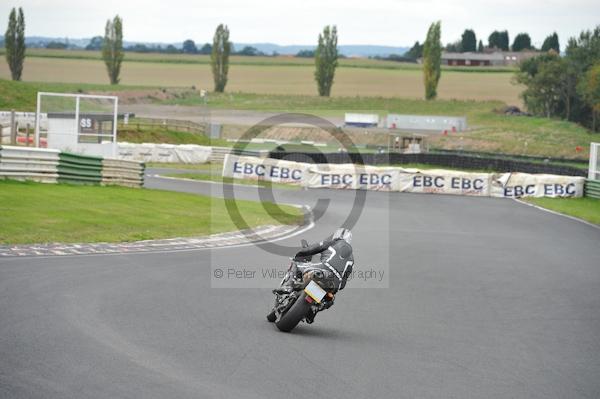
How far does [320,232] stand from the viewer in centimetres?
2425

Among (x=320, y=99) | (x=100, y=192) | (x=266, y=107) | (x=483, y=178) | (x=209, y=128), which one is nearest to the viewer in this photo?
(x=100, y=192)

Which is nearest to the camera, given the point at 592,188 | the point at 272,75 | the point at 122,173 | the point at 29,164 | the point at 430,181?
the point at 29,164

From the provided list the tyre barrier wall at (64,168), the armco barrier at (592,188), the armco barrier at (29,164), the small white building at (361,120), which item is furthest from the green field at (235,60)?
the armco barrier at (29,164)

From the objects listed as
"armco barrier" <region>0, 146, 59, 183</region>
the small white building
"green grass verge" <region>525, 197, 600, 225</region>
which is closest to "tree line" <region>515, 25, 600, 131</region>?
the small white building

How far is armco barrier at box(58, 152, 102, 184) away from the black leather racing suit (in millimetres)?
17450

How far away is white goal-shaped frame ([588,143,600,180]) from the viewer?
4097 centimetres

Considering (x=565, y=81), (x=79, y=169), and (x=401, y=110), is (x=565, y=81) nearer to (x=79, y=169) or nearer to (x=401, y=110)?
(x=401, y=110)

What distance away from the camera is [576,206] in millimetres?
36938

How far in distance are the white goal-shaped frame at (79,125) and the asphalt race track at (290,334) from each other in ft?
57.0

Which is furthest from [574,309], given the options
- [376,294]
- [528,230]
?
[528,230]

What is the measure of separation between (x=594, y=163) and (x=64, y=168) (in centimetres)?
2441

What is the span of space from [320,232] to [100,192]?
7078 mm

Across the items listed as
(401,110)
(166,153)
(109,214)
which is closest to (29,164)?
(109,214)

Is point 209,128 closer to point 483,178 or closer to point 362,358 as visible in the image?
point 483,178
